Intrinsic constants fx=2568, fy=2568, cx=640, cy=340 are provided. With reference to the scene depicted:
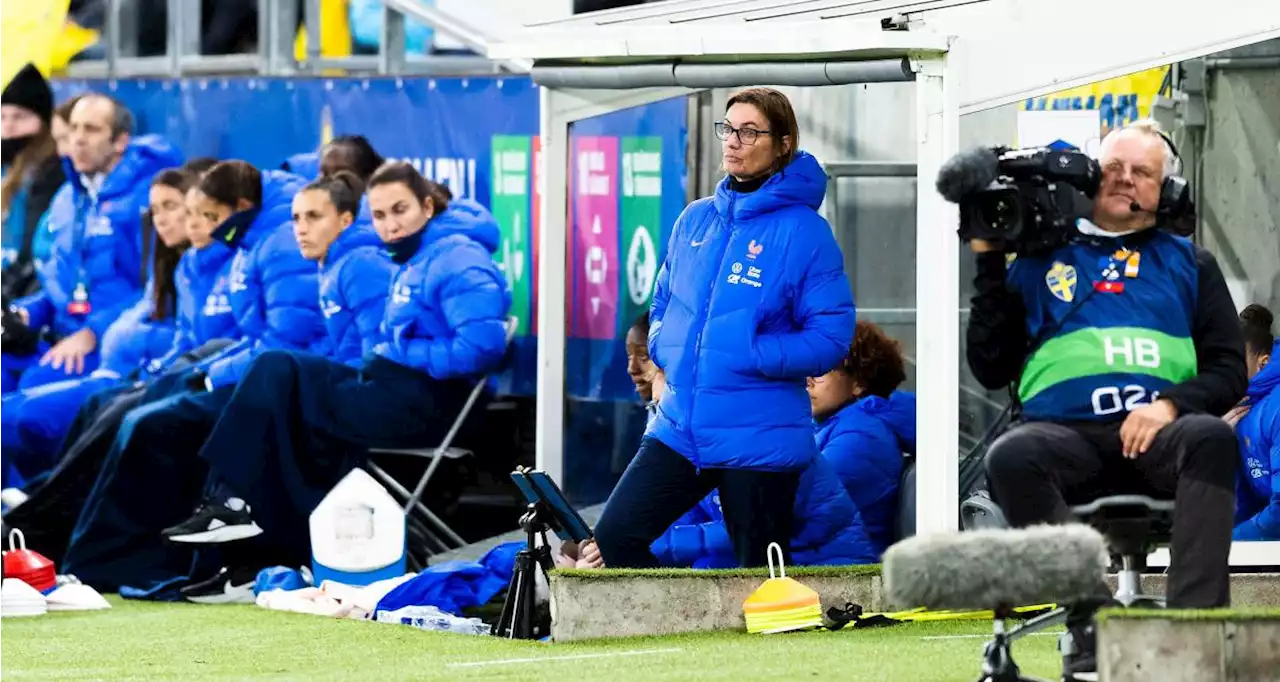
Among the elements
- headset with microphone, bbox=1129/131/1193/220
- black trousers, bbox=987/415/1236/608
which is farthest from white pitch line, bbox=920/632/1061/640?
headset with microphone, bbox=1129/131/1193/220

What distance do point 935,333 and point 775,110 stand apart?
0.88 meters

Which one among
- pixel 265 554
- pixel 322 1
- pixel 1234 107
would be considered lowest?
pixel 265 554

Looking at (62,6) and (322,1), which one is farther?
(62,6)

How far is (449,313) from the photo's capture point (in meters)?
11.0

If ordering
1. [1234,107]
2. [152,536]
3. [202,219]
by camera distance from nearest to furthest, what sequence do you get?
[1234,107], [152,536], [202,219]

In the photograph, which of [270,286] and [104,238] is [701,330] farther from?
[104,238]

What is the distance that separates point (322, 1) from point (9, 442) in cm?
268

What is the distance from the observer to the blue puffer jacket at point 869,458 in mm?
8648

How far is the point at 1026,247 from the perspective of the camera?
20.6ft

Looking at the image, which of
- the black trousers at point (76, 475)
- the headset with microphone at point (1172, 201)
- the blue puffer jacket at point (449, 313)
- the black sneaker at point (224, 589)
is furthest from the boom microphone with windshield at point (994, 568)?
the black trousers at point (76, 475)

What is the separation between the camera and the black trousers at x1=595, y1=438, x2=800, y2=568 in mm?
7902

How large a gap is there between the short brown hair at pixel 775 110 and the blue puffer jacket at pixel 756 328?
0.09 m

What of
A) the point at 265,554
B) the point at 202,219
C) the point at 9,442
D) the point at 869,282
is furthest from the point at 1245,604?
the point at 9,442

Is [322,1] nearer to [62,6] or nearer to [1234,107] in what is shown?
[62,6]
